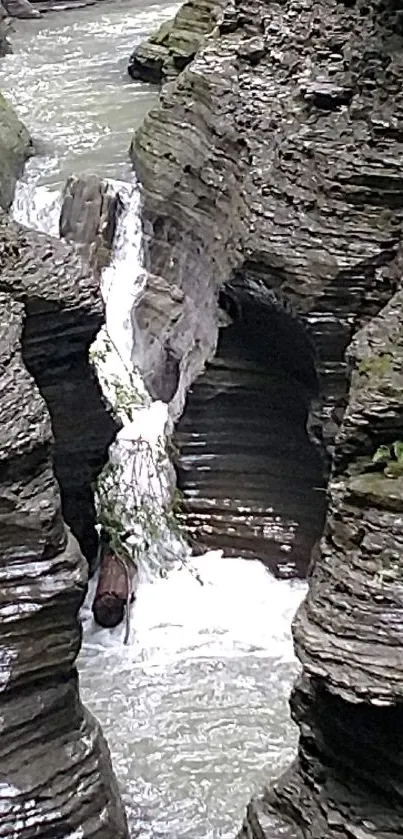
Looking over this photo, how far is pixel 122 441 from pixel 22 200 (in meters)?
3.24

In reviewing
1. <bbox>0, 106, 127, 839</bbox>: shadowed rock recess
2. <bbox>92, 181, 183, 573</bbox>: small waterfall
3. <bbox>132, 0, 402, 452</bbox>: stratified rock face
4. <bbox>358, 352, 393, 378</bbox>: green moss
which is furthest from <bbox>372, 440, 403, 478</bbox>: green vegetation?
<bbox>92, 181, 183, 573</bbox>: small waterfall

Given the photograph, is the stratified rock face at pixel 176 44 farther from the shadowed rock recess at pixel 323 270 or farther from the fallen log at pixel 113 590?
the fallen log at pixel 113 590

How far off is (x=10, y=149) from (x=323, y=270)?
18.8 feet

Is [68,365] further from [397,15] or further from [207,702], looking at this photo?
[397,15]

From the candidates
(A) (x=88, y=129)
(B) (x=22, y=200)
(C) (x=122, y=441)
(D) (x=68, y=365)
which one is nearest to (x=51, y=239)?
(D) (x=68, y=365)

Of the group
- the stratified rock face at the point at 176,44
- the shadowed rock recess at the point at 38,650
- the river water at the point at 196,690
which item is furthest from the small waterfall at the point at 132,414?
the shadowed rock recess at the point at 38,650

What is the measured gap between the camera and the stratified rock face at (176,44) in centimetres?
1449

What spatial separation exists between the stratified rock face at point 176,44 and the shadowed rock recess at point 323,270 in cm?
288

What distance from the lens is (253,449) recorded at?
33.0 ft

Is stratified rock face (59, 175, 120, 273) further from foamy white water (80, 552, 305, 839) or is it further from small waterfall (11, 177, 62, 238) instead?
foamy white water (80, 552, 305, 839)

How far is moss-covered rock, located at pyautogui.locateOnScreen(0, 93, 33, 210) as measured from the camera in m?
12.7

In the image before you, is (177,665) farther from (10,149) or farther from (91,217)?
(10,149)

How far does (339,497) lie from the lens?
6.07 m

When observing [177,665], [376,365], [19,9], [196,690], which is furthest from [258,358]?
[19,9]
